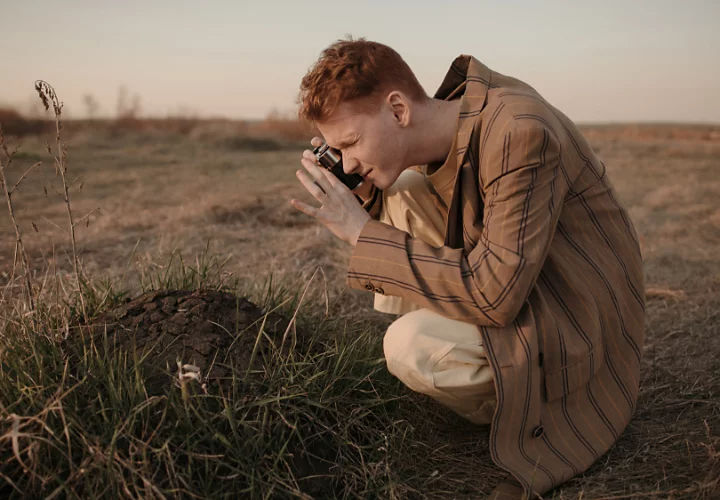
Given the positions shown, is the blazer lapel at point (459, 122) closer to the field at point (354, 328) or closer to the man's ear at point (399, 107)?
the man's ear at point (399, 107)

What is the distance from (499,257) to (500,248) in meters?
0.03

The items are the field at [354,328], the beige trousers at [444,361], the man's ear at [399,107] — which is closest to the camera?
the field at [354,328]

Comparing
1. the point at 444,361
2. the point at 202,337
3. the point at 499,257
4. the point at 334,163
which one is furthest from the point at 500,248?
the point at 202,337

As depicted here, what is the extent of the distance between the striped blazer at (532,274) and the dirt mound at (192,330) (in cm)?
44

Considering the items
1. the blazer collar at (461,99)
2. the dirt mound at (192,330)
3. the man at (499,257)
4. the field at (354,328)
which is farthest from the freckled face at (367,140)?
the dirt mound at (192,330)

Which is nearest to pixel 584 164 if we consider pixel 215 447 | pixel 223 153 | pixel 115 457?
pixel 215 447

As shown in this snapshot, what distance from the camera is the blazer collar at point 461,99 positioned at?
1.98m

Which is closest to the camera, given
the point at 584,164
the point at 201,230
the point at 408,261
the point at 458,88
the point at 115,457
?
the point at 115,457

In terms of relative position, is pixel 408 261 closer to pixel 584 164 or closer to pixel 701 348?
pixel 584 164

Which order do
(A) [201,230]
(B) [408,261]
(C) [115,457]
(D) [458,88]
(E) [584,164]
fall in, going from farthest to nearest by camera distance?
1. (A) [201,230]
2. (D) [458,88]
3. (E) [584,164]
4. (B) [408,261]
5. (C) [115,457]

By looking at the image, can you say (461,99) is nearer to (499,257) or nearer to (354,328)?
(499,257)

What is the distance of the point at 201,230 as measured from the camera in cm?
536

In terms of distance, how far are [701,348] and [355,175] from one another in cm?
215

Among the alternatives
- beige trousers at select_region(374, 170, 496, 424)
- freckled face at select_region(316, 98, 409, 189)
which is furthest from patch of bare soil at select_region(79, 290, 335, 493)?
freckled face at select_region(316, 98, 409, 189)
